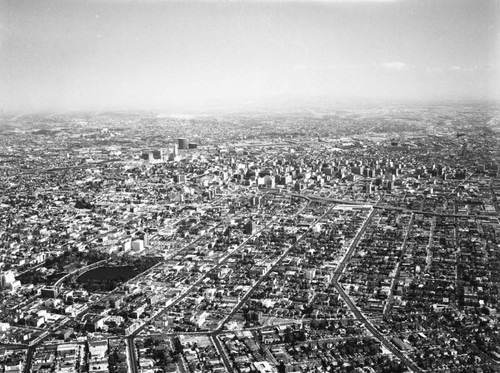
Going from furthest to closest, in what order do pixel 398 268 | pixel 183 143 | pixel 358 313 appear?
1. pixel 183 143
2. pixel 398 268
3. pixel 358 313

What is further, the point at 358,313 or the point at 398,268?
the point at 398,268

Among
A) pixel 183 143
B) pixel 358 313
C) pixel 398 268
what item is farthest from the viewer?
pixel 183 143

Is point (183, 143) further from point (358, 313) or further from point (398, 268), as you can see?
point (358, 313)

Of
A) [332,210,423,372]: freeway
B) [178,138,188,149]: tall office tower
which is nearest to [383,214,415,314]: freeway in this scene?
[332,210,423,372]: freeway

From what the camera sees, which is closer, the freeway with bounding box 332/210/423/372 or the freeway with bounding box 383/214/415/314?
the freeway with bounding box 332/210/423/372

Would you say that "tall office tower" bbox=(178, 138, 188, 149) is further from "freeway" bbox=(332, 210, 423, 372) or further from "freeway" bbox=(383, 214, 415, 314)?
"freeway" bbox=(332, 210, 423, 372)

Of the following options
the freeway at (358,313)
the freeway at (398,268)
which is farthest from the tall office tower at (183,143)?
the freeway at (358,313)

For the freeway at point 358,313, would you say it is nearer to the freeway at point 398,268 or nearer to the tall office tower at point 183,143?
the freeway at point 398,268

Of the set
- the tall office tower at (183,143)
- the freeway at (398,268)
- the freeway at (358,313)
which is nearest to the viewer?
the freeway at (358,313)

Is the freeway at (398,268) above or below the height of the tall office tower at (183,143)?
below

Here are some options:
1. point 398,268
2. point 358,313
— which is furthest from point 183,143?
point 358,313

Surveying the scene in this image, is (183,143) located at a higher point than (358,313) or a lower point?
higher
